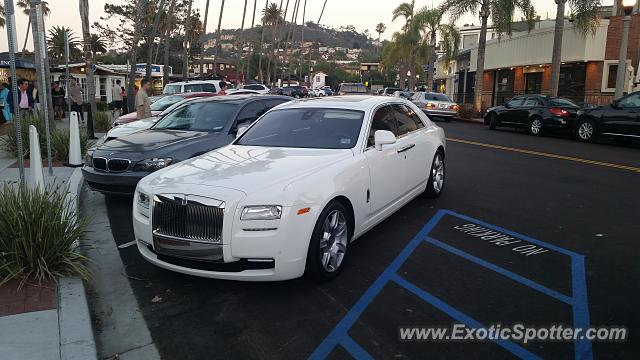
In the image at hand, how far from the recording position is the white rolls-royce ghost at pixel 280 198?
414cm

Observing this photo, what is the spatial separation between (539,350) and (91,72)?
19561 millimetres

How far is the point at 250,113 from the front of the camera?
8500 mm

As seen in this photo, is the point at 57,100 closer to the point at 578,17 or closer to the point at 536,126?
the point at 536,126

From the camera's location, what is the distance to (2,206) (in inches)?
183

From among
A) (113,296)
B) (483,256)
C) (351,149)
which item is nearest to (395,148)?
(351,149)

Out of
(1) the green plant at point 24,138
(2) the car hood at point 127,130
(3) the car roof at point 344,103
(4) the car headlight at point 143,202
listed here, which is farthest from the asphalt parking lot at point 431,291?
(1) the green plant at point 24,138

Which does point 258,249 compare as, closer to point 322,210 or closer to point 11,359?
point 322,210

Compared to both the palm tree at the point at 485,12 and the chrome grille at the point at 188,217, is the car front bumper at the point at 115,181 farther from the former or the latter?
the palm tree at the point at 485,12

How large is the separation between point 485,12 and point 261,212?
26336 mm

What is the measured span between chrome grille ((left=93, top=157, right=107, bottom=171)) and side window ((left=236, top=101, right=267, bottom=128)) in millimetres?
2031

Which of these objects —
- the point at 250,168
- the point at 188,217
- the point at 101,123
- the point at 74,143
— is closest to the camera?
the point at 188,217

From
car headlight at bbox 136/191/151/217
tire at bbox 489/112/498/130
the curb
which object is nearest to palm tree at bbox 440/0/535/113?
tire at bbox 489/112/498/130

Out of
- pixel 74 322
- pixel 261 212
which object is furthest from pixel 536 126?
pixel 74 322

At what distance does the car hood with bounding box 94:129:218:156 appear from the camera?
7.24 meters
